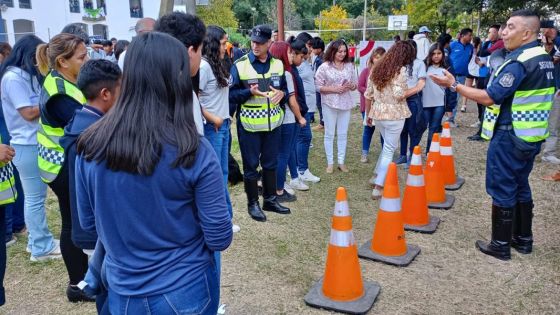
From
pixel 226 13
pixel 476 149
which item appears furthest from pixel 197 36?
pixel 226 13

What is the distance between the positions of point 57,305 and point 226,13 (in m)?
41.5

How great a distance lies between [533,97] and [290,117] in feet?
8.16

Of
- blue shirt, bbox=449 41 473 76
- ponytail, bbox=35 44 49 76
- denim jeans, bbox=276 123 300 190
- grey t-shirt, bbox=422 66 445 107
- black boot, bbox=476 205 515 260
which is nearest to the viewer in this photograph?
ponytail, bbox=35 44 49 76

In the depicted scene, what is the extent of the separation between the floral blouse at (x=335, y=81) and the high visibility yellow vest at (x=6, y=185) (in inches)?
170

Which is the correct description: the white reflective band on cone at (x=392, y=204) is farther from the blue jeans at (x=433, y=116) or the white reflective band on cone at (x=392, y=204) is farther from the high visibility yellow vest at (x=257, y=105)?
the blue jeans at (x=433, y=116)

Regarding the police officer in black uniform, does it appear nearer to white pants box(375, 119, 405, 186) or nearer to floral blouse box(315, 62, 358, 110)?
white pants box(375, 119, 405, 186)

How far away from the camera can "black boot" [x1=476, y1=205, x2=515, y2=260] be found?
13.6ft

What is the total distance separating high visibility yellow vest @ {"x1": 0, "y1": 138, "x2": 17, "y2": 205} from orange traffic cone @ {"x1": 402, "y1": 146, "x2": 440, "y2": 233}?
3.51 m

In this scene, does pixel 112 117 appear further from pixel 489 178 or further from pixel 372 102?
pixel 372 102

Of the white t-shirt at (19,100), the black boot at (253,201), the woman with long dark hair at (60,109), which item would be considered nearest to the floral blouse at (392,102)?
the black boot at (253,201)

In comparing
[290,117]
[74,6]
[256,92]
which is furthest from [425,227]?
[74,6]

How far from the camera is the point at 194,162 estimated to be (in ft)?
5.36

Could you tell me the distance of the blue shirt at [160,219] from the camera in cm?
163

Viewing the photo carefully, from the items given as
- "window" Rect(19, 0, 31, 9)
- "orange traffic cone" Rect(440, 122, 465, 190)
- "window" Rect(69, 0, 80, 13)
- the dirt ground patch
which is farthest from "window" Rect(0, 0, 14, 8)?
"orange traffic cone" Rect(440, 122, 465, 190)
